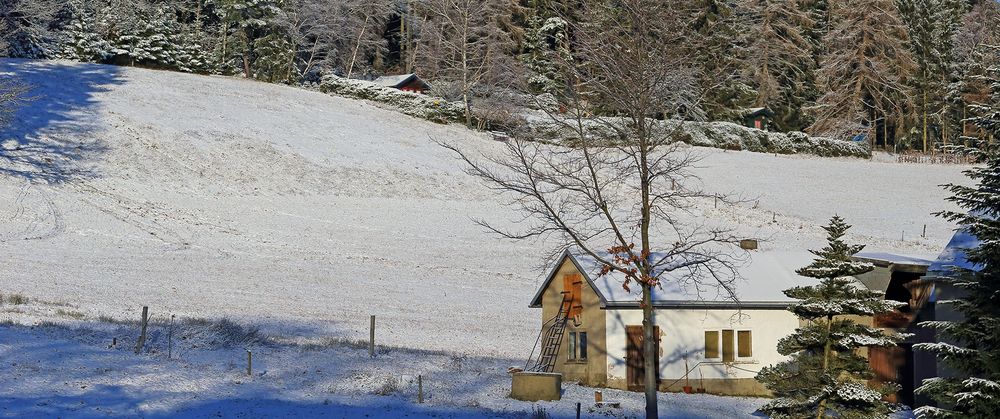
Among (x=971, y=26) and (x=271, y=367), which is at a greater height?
(x=971, y=26)

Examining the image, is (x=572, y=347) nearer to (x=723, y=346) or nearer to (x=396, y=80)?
(x=723, y=346)

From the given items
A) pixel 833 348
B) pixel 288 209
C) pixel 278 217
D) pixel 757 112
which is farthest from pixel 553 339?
pixel 757 112

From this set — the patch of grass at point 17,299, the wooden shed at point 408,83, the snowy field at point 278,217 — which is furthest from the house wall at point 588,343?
the wooden shed at point 408,83

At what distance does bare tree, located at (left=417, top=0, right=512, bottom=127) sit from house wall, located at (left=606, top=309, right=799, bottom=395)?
45923 mm

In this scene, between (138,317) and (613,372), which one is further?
(138,317)

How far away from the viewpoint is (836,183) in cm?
6744

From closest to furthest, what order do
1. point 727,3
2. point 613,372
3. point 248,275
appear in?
point 613,372 → point 248,275 → point 727,3

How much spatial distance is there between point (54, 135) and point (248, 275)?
23.1m

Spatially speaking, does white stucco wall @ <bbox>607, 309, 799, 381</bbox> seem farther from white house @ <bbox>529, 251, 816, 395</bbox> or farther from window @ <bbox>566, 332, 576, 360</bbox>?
window @ <bbox>566, 332, 576, 360</bbox>

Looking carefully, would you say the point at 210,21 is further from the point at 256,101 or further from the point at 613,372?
the point at 613,372

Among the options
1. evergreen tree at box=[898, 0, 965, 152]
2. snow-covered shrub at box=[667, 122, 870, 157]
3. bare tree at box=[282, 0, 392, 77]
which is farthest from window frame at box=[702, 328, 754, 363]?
bare tree at box=[282, 0, 392, 77]

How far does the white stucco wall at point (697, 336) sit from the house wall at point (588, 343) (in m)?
0.26

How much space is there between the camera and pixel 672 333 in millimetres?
26672

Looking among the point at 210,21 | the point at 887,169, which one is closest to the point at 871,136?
the point at 887,169
